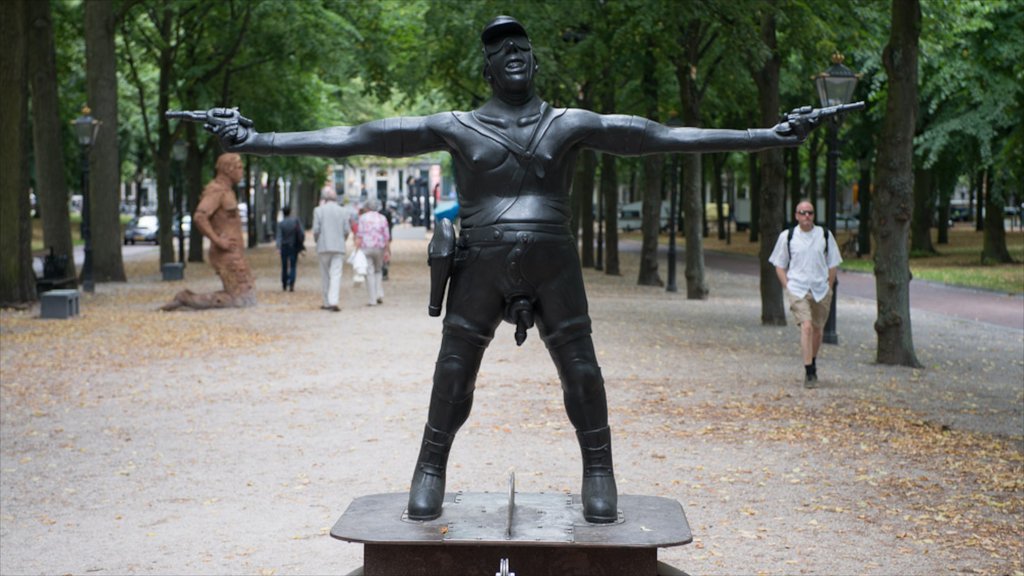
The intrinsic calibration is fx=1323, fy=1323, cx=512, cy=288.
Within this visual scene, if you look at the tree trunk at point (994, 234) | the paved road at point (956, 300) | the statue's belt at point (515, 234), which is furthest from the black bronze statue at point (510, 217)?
the tree trunk at point (994, 234)

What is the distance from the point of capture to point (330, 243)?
2305cm

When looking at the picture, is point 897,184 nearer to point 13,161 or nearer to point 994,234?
point 13,161

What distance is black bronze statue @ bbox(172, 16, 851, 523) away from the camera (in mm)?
5559

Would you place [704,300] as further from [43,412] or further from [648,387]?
[43,412]

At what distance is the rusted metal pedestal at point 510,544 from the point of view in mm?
5184

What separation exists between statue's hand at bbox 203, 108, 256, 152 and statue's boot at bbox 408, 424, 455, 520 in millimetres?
1469

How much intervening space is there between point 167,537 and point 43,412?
5.17 m

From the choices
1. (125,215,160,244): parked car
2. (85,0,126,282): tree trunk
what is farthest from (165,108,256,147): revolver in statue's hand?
(125,215,160,244): parked car

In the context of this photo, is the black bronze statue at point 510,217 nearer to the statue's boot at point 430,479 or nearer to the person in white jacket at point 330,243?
the statue's boot at point 430,479

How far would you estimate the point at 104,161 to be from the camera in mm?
29219

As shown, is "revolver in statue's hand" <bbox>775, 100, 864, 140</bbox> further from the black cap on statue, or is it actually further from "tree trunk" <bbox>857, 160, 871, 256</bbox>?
"tree trunk" <bbox>857, 160, 871, 256</bbox>

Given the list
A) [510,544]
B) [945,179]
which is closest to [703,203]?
[945,179]

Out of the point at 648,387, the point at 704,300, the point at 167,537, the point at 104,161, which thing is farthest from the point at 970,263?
the point at 167,537

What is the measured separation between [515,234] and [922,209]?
38826 millimetres
